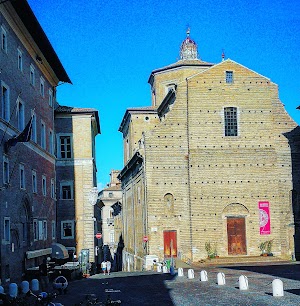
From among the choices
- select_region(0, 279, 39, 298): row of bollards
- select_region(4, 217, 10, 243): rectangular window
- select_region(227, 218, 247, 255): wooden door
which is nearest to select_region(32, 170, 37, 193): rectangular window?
select_region(4, 217, 10, 243): rectangular window

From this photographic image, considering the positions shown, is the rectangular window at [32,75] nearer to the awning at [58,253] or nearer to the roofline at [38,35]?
the roofline at [38,35]

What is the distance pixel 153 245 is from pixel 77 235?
703 centimetres

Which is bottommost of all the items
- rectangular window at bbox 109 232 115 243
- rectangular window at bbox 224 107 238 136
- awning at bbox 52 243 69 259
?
rectangular window at bbox 109 232 115 243

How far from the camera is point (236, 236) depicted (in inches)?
1570

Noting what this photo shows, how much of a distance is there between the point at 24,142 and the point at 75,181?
45.4ft

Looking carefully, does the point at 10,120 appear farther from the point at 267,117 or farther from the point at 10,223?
the point at 267,117

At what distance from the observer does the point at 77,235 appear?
43.2 m

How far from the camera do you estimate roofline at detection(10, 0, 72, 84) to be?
27.4 meters

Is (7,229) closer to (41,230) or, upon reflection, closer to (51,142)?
(41,230)

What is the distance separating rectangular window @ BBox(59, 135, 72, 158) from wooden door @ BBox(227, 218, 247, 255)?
1322 cm

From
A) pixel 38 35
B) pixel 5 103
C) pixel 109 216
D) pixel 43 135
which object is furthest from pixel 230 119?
pixel 109 216

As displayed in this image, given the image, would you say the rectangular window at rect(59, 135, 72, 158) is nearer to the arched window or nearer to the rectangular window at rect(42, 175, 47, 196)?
the rectangular window at rect(42, 175, 47, 196)

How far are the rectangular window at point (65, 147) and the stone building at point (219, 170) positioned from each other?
6.35m

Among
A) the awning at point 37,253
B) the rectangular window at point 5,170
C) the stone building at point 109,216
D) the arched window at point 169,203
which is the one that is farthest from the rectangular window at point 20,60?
the stone building at point 109,216
